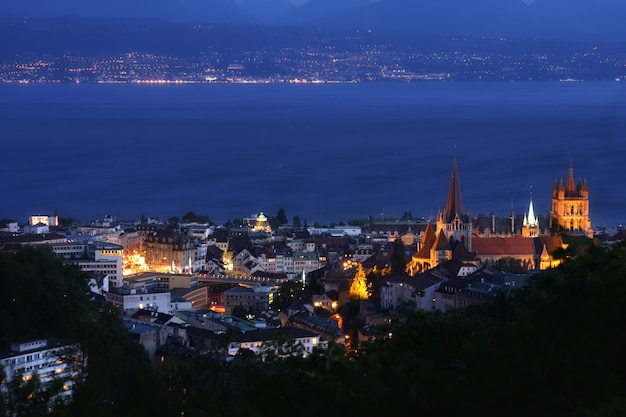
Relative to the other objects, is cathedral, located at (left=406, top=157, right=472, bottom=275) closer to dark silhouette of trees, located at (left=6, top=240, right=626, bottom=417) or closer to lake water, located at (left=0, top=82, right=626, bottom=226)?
dark silhouette of trees, located at (left=6, top=240, right=626, bottom=417)

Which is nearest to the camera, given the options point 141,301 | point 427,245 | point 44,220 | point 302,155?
point 141,301

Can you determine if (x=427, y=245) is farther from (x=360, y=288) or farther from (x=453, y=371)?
(x=453, y=371)

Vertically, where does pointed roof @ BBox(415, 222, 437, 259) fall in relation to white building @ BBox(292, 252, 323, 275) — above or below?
above

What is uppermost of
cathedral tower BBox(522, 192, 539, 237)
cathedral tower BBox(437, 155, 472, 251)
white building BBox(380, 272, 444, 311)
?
cathedral tower BBox(437, 155, 472, 251)

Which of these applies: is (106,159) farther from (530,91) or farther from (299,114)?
(530,91)

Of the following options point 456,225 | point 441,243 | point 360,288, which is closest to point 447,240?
point 441,243

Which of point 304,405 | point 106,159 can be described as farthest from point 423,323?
point 106,159

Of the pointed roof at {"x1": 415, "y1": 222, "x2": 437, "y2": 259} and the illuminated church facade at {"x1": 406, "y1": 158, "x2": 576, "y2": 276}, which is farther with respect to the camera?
the pointed roof at {"x1": 415, "y1": 222, "x2": 437, "y2": 259}

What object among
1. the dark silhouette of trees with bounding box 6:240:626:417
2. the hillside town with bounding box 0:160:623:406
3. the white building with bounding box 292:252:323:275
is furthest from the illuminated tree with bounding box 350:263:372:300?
the dark silhouette of trees with bounding box 6:240:626:417
